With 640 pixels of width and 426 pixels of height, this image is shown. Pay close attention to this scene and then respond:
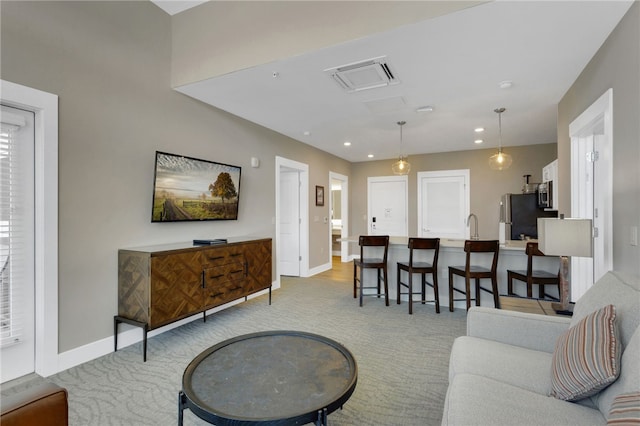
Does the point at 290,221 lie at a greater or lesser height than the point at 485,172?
lesser

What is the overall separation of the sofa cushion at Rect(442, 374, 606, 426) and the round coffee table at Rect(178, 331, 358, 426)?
47 cm

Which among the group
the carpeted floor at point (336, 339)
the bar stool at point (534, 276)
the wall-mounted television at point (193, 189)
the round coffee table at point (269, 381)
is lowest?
the carpeted floor at point (336, 339)

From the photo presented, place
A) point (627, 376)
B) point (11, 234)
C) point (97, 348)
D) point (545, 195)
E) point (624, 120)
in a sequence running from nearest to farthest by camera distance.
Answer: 1. point (627, 376)
2. point (624, 120)
3. point (11, 234)
4. point (97, 348)
5. point (545, 195)

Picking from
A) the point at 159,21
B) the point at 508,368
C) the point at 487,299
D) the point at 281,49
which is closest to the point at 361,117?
the point at 281,49

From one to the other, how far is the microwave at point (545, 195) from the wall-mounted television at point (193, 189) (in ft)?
15.4

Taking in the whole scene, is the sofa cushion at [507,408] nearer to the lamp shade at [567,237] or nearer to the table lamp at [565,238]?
the table lamp at [565,238]

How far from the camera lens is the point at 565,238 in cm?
236

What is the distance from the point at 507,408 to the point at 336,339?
6.51 feet

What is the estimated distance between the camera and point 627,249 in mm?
2027

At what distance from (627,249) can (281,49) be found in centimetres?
295

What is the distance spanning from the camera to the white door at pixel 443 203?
22.0 ft

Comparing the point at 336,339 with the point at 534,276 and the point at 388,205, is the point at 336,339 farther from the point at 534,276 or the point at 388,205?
the point at 388,205

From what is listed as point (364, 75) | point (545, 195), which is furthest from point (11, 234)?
point (545, 195)

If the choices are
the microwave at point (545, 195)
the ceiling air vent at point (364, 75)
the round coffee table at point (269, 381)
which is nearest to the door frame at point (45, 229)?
the round coffee table at point (269, 381)
